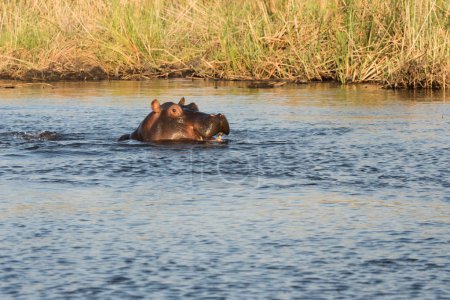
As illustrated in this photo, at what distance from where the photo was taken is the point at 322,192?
602cm

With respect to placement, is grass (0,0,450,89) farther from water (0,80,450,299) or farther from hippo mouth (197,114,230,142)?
hippo mouth (197,114,230,142)

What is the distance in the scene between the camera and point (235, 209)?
5543mm

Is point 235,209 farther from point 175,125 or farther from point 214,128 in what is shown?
point 175,125

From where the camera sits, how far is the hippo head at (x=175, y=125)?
8.11m

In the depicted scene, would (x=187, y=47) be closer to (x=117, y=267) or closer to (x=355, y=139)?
(x=355, y=139)

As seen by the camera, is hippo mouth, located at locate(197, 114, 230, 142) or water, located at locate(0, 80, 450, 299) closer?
water, located at locate(0, 80, 450, 299)

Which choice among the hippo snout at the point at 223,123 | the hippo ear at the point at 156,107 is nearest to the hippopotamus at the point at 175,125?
the hippo ear at the point at 156,107

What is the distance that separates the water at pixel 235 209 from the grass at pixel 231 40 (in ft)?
9.19

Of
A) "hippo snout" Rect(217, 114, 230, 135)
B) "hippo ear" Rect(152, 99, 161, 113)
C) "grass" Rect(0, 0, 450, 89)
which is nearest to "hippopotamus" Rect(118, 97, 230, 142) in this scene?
"hippo ear" Rect(152, 99, 161, 113)

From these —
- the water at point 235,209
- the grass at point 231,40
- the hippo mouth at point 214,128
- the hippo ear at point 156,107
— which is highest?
the grass at point 231,40

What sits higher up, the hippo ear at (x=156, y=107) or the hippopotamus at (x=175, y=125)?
the hippo ear at (x=156, y=107)

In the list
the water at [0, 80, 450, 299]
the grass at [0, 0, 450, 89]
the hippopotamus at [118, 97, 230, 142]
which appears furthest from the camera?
the grass at [0, 0, 450, 89]

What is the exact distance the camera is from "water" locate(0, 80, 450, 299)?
417 cm

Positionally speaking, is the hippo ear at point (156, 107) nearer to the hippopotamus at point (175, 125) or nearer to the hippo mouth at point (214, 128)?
the hippopotamus at point (175, 125)
